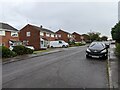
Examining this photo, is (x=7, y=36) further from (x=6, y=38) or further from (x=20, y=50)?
(x=20, y=50)

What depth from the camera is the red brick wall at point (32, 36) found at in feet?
177

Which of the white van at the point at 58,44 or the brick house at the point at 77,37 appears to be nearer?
the white van at the point at 58,44

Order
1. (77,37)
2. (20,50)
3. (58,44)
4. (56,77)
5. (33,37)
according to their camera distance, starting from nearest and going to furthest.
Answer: (56,77)
(20,50)
(33,37)
(58,44)
(77,37)

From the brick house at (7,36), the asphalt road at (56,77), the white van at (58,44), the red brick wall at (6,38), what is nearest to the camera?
the asphalt road at (56,77)

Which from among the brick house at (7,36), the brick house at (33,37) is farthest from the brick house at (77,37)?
the brick house at (7,36)

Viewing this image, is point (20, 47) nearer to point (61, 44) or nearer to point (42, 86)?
point (42, 86)

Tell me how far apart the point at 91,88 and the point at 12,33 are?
121 feet

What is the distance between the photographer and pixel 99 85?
782 cm

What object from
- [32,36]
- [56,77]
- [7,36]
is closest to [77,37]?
[32,36]

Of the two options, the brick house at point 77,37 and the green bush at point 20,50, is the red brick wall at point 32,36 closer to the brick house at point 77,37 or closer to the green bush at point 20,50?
the green bush at point 20,50

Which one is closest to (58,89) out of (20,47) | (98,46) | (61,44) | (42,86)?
(42,86)

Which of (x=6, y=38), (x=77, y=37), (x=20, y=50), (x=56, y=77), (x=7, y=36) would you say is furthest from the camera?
(x=77, y=37)

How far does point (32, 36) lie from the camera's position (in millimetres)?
55219

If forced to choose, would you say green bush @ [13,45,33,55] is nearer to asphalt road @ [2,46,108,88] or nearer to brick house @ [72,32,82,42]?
asphalt road @ [2,46,108,88]
